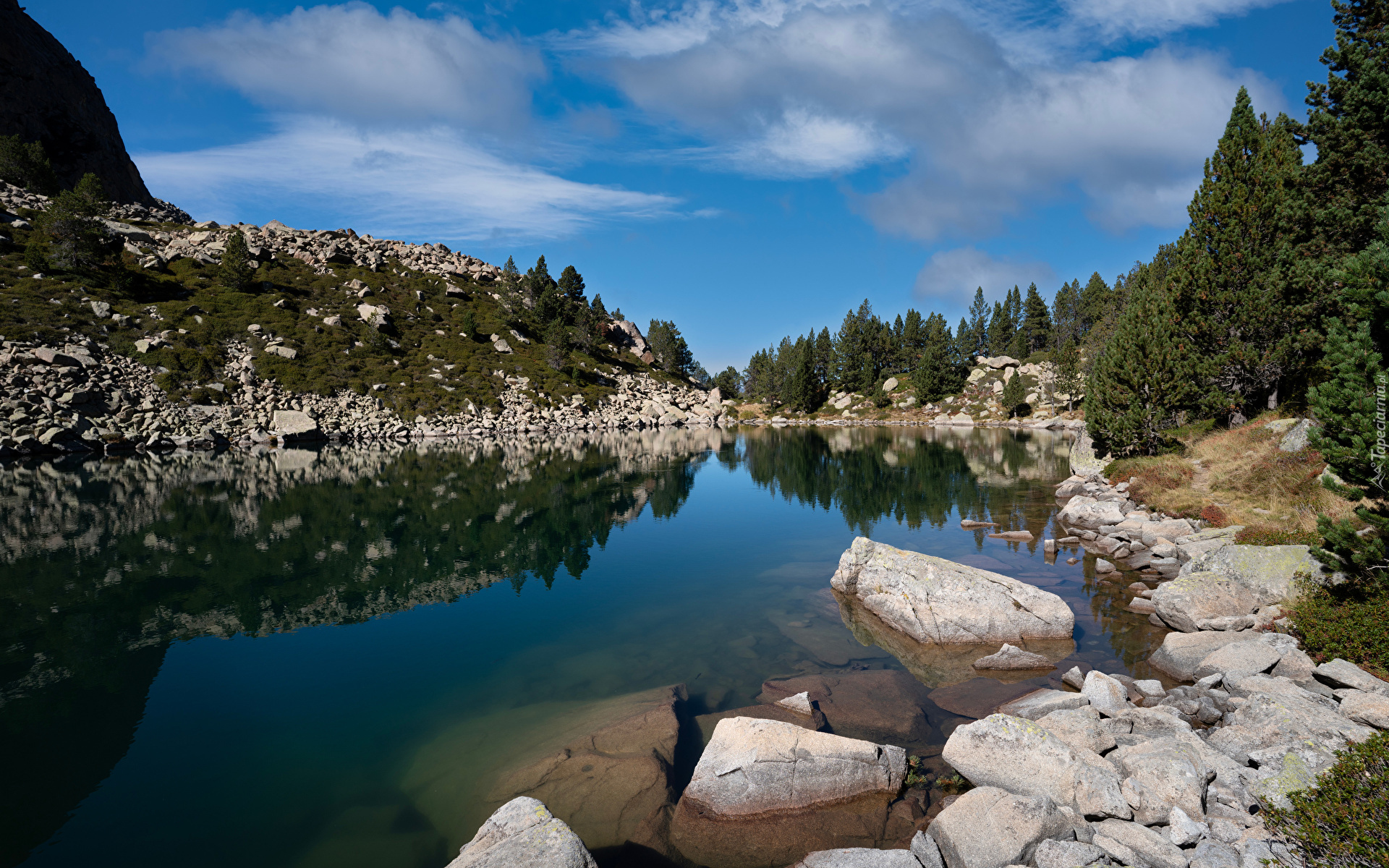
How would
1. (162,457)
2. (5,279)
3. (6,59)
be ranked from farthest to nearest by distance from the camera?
1. (6,59)
2. (5,279)
3. (162,457)

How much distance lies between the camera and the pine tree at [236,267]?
119875mm

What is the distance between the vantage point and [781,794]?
10.7 metres

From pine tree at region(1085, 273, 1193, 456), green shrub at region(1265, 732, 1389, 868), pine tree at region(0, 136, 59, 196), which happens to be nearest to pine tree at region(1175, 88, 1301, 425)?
pine tree at region(1085, 273, 1193, 456)

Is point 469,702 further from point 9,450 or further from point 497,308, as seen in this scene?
point 497,308

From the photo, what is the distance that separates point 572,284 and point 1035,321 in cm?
14649

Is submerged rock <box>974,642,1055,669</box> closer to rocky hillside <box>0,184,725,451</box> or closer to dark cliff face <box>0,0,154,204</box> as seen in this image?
rocky hillside <box>0,184,725,451</box>

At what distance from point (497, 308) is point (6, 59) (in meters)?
125

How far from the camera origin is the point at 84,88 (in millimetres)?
158750

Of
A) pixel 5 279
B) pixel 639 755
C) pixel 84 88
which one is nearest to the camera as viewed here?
pixel 639 755

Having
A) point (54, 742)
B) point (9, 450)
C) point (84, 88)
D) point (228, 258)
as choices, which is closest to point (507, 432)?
point (9, 450)

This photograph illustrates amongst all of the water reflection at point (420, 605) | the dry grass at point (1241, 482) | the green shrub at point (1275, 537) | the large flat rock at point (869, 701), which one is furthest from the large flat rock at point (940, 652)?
the dry grass at point (1241, 482)

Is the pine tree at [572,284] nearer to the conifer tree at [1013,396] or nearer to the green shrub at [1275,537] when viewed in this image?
the conifer tree at [1013,396]

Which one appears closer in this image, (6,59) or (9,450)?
(9,450)

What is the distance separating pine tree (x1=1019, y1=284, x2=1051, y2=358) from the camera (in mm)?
178000
